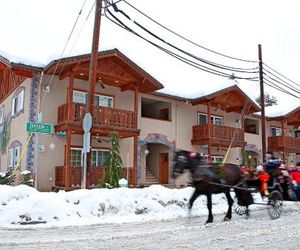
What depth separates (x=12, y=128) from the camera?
2338 centimetres

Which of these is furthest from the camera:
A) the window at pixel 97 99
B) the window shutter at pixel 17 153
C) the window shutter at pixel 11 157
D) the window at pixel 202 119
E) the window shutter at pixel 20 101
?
the window at pixel 202 119

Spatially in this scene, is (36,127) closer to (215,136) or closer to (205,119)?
(215,136)

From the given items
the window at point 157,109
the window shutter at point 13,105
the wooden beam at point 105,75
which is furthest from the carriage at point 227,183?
the window shutter at point 13,105

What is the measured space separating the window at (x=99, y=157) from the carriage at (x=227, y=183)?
10.8m

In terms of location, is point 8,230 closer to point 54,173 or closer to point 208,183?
point 208,183

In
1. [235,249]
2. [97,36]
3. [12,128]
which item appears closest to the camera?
[235,249]

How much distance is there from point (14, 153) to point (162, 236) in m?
16.2

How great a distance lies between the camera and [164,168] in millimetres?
26594

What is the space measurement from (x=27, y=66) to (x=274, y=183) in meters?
12.9

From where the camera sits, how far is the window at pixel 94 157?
21156 mm

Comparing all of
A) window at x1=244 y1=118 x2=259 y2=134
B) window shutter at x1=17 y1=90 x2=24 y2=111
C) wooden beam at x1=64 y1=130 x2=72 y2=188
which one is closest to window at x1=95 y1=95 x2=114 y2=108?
wooden beam at x1=64 y1=130 x2=72 y2=188

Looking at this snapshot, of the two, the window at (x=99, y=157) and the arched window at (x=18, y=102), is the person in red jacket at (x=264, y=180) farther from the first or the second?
the arched window at (x=18, y=102)

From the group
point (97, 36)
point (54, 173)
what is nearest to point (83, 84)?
point (54, 173)

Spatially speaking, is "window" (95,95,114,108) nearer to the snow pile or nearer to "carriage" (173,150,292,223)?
the snow pile
